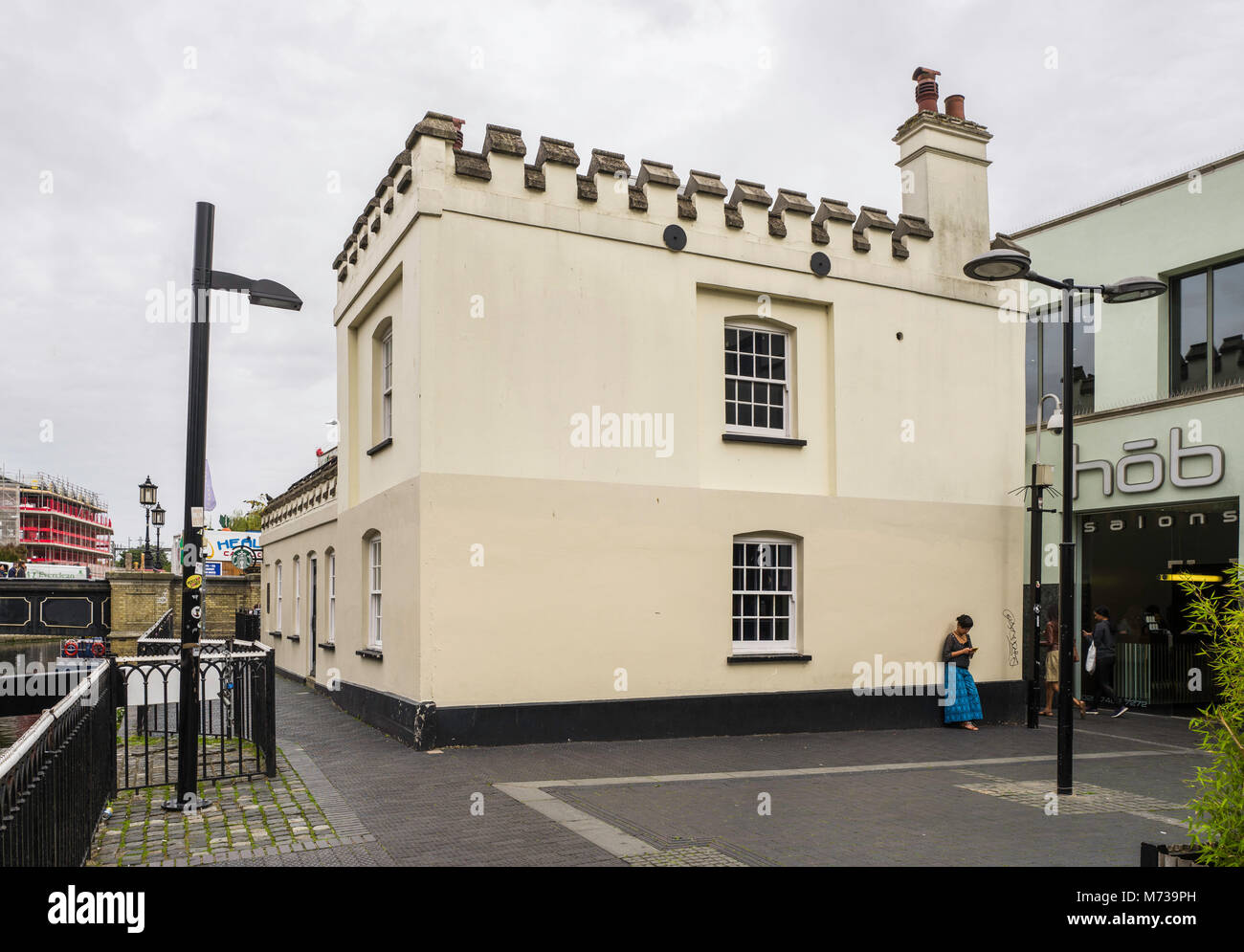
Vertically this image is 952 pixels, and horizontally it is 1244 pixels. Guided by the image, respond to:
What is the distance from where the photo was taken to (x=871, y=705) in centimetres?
1461

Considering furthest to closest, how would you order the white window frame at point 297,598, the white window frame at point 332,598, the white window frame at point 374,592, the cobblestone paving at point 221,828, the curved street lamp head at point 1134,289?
the white window frame at point 297,598 → the white window frame at point 332,598 → the white window frame at point 374,592 → the curved street lamp head at point 1134,289 → the cobblestone paving at point 221,828

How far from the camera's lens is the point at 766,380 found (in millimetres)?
14547

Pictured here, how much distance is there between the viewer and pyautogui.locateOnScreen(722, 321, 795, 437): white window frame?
14211mm

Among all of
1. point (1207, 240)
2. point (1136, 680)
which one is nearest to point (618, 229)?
point (1207, 240)

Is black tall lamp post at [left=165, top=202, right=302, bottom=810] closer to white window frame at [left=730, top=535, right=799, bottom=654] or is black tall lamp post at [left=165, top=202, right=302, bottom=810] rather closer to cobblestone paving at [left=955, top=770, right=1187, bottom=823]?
cobblestone paving at [left=955, top=770, right=1187, bottom=823]

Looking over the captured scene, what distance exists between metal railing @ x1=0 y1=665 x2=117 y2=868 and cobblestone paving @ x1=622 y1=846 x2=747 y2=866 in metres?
3.52

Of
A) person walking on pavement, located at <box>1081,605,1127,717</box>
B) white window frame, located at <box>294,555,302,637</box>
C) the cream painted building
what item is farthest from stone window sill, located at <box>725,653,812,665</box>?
white window frame, located at <box>294,555,302,637</box>

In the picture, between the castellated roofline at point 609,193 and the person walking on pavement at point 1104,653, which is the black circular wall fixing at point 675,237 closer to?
the castellated roofline at point 609,193

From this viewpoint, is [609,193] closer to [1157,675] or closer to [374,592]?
[374,592]

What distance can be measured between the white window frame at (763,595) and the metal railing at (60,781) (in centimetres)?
799

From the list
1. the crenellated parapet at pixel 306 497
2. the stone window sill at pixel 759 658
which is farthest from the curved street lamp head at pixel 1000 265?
the crenellated parapet at pixel 306 497

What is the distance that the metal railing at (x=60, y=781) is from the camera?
4.56m

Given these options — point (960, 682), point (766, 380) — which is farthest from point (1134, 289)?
point (960, 682)
